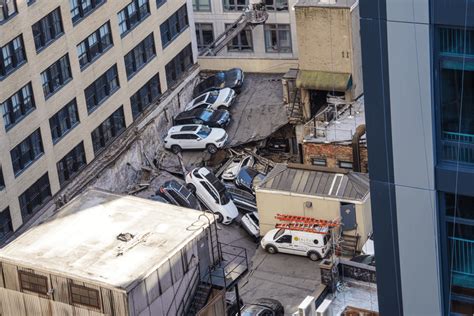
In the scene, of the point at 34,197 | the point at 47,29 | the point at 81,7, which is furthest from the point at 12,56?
the point at 34,197

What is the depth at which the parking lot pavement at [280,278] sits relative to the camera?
2201 inches

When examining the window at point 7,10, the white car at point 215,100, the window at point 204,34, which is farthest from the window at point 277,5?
the window at point 7,10

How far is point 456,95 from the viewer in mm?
17797

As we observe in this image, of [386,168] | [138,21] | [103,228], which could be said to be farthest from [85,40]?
[386,168]

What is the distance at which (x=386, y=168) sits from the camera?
61.0 ft

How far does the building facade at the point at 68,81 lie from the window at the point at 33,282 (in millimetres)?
18188

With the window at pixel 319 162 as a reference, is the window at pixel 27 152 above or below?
above

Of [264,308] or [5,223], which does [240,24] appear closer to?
[5,223]

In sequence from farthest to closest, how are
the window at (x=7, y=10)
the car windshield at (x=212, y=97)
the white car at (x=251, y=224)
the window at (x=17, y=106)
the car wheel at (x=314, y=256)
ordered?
1. the car windshield at (x=212, y=97)
2. the white car at (x=251, y=224)
3. the window at (x=17, y=106)
4. the car wheel at (x=314, y=256)
5. the window at (x=7, y=10)

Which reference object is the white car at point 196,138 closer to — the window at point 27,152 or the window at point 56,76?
the window at point 56,76

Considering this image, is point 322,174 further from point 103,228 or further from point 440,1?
point 440,1

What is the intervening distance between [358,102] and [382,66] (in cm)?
4976

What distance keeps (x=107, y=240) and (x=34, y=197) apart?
20.6 m

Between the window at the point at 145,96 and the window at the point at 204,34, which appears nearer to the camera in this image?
the window at the point at 145,96
